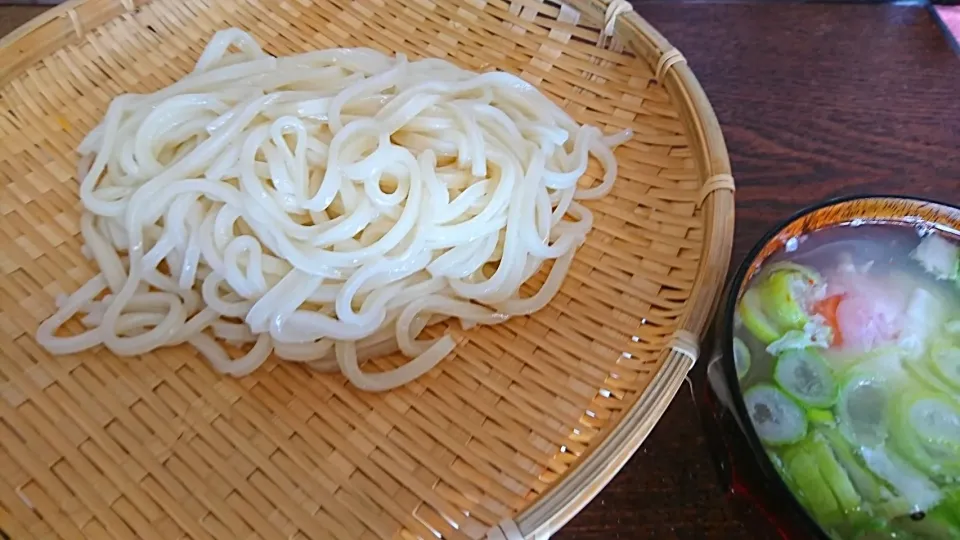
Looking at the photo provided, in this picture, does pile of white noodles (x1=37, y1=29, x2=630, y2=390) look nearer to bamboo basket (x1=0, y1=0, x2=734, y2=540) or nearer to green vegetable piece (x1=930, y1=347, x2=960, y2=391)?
bamboo basket (x1=0, y1=0, x2=734, y2=540)

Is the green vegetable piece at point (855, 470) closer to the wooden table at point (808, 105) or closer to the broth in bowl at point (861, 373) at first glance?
the broth in bowl at point (861, 373)

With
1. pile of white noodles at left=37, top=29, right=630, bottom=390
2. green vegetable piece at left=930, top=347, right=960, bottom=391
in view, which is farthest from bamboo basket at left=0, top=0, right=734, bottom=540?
green vegetable piece at left=930, top=347, right=960, bottom=391

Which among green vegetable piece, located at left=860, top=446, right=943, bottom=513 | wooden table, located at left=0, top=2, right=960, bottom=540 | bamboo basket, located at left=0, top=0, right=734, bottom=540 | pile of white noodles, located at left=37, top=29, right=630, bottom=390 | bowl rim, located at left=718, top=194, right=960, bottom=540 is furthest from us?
wooden table, located at left=0, top=2, right=960, bottom=540

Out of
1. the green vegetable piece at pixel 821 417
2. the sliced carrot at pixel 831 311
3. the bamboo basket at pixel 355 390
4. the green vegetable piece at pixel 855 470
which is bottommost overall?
the bamboo basket at pixel 355 390

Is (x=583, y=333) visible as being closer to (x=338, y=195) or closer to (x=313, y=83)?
(x=338, y=195)

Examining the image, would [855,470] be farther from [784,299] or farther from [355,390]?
[355,390]

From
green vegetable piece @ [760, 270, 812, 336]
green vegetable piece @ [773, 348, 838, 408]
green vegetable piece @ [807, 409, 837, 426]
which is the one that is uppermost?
green vegetable piece @ [760, 270, 812, 336]

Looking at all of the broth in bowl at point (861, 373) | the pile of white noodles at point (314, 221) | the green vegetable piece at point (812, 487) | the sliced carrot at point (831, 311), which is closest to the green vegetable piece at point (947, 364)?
the broth in bowl at point (861, 373)
